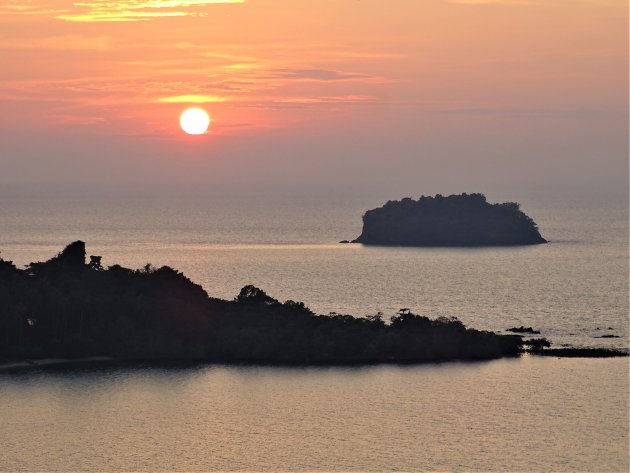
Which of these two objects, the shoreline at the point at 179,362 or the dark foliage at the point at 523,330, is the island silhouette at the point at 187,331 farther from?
the dark foliage at the point at 523,330

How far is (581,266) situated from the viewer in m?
172

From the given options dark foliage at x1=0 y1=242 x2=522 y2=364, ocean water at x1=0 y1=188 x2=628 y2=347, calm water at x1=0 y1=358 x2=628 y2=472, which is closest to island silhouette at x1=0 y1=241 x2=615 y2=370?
dark foliage at x1=0 y1=242 x2=522 y2=364

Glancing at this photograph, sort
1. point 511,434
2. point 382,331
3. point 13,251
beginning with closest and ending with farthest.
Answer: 1. point 511,434
2. point 382,331
3. point 13,251

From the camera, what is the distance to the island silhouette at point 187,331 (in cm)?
9394

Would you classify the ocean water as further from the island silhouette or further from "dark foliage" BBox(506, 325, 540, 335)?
the island silhouette

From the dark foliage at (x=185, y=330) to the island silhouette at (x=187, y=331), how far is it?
0.07 metres

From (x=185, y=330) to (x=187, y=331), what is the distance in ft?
0.61

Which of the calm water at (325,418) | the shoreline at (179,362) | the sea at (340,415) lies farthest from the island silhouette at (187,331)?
the calm water at (325,418)

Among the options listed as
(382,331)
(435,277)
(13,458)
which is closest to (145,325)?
(382,331)

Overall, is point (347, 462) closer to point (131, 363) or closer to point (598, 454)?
point (598, 454)

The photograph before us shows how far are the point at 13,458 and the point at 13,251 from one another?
128610 millimetres

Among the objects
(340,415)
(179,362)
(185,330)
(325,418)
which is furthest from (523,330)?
(325,418)

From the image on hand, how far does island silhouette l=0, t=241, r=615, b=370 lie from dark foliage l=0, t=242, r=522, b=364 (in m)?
0.07

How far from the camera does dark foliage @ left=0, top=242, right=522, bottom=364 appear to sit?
94.1 m
